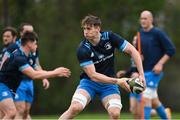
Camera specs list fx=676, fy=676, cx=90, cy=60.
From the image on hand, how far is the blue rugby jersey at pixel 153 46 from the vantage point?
1352cm

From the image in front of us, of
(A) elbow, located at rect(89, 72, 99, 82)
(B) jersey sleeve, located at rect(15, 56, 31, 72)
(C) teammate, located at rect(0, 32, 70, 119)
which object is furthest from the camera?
(C) teammate, located at rect(0, 32, 70, 119)

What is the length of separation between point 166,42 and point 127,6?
11624 millimetres

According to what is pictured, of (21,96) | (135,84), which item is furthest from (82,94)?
(21,96)

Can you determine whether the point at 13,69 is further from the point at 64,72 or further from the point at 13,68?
the point at 64,72

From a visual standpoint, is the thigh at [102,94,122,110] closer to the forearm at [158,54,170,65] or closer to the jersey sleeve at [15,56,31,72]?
the jersey sleeve at [15,56,31,72]

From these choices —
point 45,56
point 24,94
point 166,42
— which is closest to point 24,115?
point 24,94

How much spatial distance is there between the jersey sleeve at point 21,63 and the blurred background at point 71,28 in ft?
40.4

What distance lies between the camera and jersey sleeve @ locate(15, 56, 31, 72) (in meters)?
10.7

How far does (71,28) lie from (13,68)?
13722mm

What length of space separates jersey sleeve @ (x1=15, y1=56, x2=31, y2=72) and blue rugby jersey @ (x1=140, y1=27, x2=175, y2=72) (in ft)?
11.6

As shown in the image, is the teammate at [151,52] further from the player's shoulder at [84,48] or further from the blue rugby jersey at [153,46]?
the player's shoulder at [84,48]

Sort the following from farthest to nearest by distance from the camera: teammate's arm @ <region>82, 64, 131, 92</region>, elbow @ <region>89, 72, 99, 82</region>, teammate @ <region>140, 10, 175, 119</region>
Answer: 1. teammate @ <region>140, 10, 175, 119</region>
2. elbow @ <region>89, 72, 99, 82</region>
3. teammate's arm @ <region>82, 64, 131, 92</region>

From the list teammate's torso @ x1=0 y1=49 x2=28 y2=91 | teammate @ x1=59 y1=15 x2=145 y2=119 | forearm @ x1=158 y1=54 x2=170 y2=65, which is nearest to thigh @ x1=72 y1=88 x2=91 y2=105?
teammate @ x1=59 y1=15 x2=145 y2=119

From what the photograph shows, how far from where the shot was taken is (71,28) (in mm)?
24734
